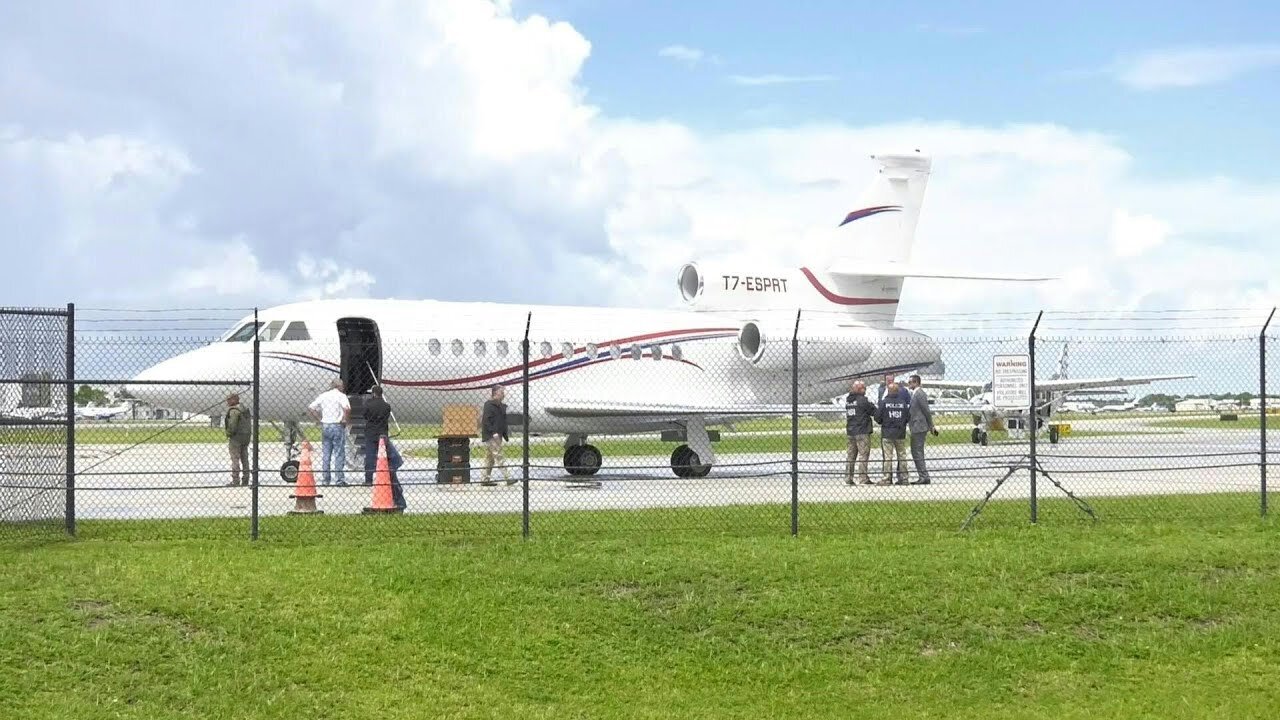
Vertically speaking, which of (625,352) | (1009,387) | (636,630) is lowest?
(636,630)

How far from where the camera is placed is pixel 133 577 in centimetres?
1185

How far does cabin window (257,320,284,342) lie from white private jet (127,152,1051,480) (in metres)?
0.03

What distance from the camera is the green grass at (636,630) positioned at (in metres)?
9.88

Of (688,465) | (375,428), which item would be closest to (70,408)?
(375,428)

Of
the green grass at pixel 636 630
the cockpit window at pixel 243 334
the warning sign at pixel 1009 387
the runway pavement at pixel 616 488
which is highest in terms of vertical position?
the cockpit window at pixel 243 334

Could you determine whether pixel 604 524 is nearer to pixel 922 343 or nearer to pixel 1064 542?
pixel 1064 542

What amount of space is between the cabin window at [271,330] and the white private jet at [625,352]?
3cm

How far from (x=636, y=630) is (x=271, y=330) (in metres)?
15.1

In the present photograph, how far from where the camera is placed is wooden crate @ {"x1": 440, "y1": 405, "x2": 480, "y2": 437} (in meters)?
24.4

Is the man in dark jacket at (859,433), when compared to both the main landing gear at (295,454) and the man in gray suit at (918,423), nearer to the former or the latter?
the man in gray suit at (918,423)

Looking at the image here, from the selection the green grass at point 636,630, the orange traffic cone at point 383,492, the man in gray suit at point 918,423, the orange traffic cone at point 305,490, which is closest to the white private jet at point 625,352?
the man in gray suit at point 918,423

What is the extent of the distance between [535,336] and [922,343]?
8593 millimetres

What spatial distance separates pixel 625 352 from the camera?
27.7 meters

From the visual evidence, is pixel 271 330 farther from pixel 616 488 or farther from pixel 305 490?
pixel 305 490
